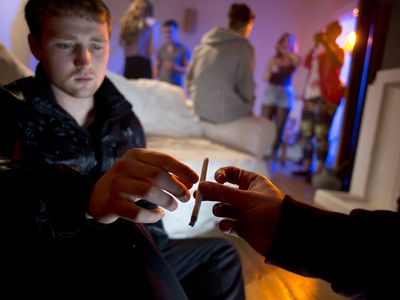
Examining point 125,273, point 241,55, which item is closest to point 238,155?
point 241,55

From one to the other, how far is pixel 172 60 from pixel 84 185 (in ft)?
8.37

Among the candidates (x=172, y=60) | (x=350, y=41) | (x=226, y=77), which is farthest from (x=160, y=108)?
(x=350, y=41)

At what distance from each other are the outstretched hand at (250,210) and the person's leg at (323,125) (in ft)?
7.11

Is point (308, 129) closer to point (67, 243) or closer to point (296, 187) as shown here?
point (296, 187)

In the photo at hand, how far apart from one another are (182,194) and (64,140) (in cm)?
37

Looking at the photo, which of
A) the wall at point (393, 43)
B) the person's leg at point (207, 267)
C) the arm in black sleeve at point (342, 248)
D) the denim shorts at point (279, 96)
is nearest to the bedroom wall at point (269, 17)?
the denim shorts at point (279, 96)

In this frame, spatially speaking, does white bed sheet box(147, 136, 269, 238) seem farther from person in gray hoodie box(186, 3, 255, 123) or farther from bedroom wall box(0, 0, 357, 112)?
bedroom wall box(0, 0, 357, 112)

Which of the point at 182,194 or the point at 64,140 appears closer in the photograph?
the point at 182,194

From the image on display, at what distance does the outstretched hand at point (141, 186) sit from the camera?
1.05 feet

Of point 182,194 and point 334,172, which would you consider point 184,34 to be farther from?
point 182,194

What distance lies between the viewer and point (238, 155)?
1.30 m

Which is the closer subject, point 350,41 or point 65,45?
point 65,45

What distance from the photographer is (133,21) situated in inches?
47.0

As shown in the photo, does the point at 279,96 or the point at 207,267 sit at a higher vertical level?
the point at 279,96
